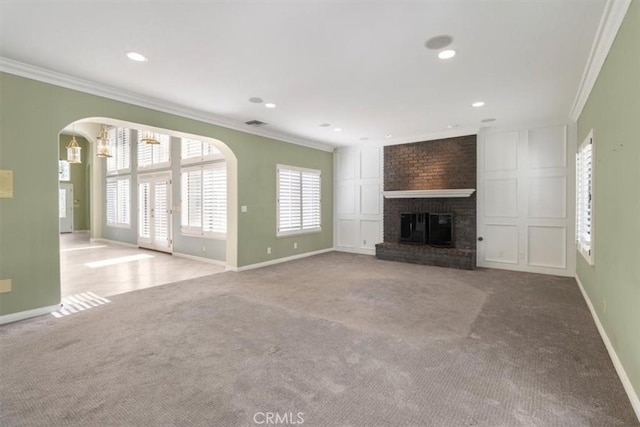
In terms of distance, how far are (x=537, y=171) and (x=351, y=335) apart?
4.82 metres

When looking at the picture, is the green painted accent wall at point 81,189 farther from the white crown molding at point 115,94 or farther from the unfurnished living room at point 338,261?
the white crown molding at point 115,94

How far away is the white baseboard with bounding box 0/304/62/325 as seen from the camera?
3.27 m

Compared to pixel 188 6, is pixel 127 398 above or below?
below

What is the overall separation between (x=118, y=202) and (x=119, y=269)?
168 inches

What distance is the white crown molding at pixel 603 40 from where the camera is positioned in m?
2.23

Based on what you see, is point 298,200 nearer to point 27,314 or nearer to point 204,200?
point 204,200

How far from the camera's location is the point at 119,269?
19.4ft

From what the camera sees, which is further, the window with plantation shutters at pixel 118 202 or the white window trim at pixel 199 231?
the window with plantation shutters at pixel 118 202

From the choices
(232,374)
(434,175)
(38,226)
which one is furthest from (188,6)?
(434,175)

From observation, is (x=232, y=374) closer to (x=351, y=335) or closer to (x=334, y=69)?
(x=351, y=335)

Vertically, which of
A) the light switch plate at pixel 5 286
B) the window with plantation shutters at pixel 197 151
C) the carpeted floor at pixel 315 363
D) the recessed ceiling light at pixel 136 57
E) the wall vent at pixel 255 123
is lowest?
the carpeted floor at pixel 315 363

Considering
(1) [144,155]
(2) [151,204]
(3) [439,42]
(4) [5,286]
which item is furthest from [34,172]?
(1) [144,155]

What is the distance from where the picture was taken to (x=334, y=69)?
3.39 m

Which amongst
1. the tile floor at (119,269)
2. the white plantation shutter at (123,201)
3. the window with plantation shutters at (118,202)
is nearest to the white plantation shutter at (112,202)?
the window with plantation shutters at (118,202)
